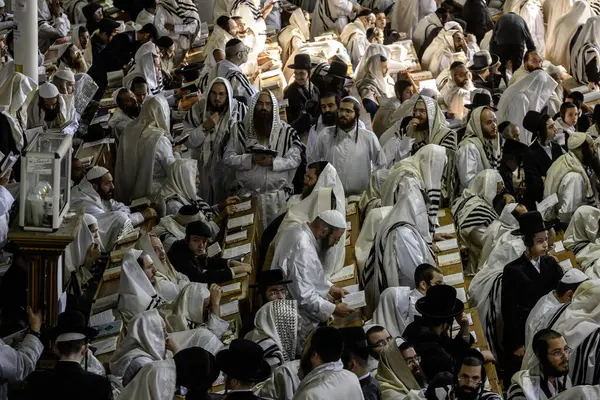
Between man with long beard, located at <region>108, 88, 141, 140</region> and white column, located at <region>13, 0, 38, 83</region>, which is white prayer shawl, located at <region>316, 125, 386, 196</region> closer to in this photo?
man with long beard, located at <region>108, 88, 141, 140</region>

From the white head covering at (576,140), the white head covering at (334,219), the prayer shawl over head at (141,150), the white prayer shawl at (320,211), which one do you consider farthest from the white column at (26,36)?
the white head covering at (576,140)

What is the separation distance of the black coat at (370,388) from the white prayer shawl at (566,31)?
12420 mm

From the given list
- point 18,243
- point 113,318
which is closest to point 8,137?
point 113,318

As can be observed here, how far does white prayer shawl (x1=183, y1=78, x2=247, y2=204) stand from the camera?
1988cm

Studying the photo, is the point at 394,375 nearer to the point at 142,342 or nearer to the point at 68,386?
the point at 142,342

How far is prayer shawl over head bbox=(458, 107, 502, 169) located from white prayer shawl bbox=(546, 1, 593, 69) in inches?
224

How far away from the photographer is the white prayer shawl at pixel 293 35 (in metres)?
25.2

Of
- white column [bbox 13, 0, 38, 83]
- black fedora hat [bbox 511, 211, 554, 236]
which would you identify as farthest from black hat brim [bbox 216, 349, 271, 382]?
white column [bbox 13, 0, 38, 83]

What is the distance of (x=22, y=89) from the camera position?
21172 mm

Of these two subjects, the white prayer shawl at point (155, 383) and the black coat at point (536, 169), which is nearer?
the white prayer shawl at point (155, 383)

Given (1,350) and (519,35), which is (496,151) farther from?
(1,350)

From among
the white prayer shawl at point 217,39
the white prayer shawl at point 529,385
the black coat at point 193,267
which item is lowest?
the white prayer shawl at point 217,39

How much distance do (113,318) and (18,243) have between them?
6.32 feet

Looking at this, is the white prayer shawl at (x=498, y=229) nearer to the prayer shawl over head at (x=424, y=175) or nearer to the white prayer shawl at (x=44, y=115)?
the prayer shawl over head at (x=424, y=175)
